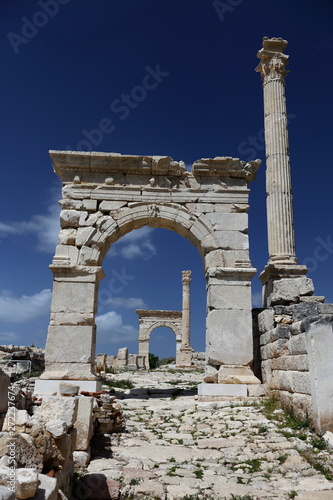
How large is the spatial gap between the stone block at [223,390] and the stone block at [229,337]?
0.50 metres

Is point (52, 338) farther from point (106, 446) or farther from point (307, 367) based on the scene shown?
point (307, 367)

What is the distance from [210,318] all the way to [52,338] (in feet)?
11.4

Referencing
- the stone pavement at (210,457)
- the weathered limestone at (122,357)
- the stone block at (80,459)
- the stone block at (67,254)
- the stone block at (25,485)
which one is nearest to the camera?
the stone block at (25,485)

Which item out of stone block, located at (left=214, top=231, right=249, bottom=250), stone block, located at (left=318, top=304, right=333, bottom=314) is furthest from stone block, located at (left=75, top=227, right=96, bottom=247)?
stone block, located at (left=318, top=304, right=333, bottom=314)

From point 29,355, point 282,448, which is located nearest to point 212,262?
point 282,448

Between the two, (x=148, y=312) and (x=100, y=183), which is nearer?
(x=100, y=183)

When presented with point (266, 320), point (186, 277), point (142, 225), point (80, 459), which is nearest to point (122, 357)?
point (186, 277)

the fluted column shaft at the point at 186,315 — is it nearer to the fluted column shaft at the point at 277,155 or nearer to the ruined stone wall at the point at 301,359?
the fluted column shaft at the point at 277,155

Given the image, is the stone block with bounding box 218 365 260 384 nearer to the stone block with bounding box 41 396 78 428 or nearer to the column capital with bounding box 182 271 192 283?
the stone block with bounding box 41 396 78 428

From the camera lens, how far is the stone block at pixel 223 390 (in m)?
8.82

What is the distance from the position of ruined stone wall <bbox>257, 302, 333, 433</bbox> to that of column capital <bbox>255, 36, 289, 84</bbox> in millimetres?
A: 7916

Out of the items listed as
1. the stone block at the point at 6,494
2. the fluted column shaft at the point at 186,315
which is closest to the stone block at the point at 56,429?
the stone block at the point at 6,494

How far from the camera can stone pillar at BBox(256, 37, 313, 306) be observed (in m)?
11.0

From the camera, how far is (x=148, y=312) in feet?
98.0
